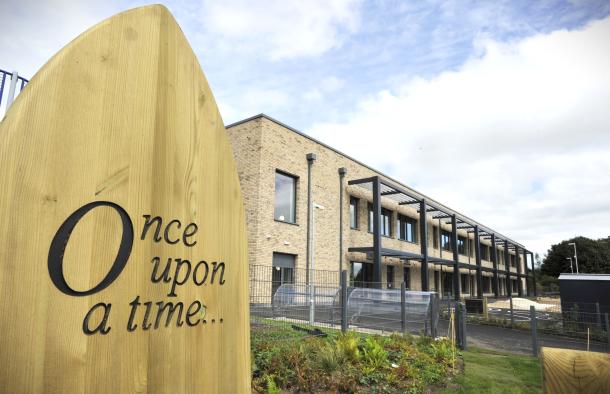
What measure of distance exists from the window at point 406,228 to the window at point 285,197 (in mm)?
12016

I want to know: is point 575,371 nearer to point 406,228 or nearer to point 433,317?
point 433,317

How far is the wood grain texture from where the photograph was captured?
0.91 meters

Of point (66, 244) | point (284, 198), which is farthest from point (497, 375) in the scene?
point (284, 198)

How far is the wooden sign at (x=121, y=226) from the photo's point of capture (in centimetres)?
132

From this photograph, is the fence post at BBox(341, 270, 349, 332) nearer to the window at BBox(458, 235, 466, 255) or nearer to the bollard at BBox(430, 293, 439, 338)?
the bollard at BBox(430, 293, 439, 338)

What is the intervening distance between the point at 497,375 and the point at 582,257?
235ft

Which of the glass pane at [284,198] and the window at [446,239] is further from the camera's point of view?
the window at [446,239]

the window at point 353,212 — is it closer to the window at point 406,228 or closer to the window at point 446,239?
the window at point 406,228

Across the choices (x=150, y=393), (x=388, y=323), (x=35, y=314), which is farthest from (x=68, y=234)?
(x=388, y=323)

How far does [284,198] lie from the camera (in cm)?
1892

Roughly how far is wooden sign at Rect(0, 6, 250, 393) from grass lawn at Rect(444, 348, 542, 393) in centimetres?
577

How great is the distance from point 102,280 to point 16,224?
13.1 inches

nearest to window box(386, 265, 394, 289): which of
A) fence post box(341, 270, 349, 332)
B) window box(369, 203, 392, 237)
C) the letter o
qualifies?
window box(369, 203, 392, 237)

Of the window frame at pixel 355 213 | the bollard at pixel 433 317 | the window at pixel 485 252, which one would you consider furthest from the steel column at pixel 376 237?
the window at pixel 485 252
